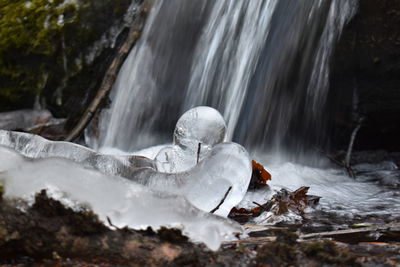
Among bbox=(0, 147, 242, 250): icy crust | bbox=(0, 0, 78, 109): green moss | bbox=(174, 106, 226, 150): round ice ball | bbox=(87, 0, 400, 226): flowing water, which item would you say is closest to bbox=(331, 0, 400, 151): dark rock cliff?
bbox=(87, 0, 400, 226): flowing water

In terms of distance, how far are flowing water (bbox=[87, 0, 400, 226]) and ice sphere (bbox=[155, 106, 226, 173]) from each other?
95.7 inches

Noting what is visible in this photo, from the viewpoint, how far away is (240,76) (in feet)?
18.5

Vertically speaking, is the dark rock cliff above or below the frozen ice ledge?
above

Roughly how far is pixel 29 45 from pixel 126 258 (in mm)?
4647

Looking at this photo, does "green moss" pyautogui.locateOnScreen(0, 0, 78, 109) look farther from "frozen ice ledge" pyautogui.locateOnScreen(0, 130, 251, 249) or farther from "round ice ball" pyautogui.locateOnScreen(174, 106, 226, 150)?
"frozen ice ledge" pyautogui.locateOnScreen(0, 130, 251, 249)

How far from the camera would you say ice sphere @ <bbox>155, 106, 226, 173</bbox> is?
277 centimetres


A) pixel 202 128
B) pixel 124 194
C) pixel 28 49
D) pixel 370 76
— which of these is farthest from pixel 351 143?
pixel 124 194

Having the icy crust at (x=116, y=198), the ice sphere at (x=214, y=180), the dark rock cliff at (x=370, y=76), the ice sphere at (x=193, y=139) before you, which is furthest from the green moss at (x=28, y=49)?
the icy crust at (x=116, y=198)

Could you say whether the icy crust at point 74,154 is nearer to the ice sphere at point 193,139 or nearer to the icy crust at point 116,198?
the ice sphere at point 193,139

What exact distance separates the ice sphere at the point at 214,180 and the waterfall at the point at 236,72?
3.21 m

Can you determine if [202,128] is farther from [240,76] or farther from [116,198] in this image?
[240,76]

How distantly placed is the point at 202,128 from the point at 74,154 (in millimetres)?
640

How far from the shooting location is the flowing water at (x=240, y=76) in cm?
561

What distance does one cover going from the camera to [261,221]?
308 cm
